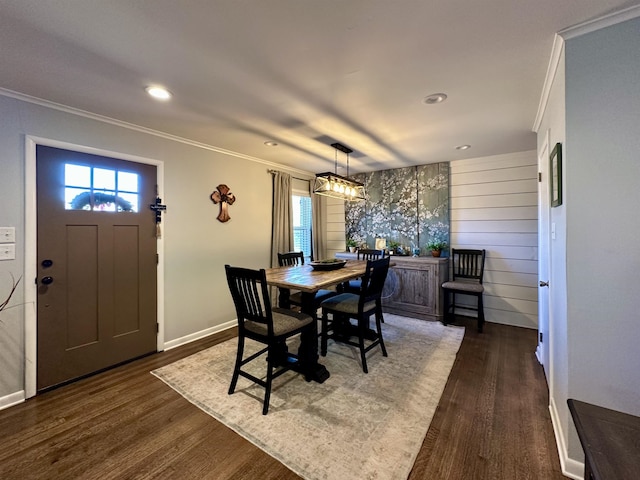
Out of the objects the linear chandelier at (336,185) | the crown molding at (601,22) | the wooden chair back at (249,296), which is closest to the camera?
the crown molding at (601,22)

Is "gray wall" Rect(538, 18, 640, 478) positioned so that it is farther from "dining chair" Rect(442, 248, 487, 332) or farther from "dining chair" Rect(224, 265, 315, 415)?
"dining chair" Rect(442, 248, 487, 332)

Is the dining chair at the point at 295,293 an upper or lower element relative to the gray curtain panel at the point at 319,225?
lower

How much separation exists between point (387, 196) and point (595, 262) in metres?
3.60

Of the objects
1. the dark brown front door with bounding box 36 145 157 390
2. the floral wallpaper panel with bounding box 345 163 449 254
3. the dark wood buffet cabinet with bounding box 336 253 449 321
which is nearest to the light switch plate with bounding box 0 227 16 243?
the dark brown front door with bounding box 36 145 157 390

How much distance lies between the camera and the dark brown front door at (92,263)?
2.36 m

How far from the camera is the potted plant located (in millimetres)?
4242

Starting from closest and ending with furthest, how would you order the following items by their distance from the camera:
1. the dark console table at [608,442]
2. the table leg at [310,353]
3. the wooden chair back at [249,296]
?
the dark console table at [608,442] < the wooden chair back at [249,296] < the table leg at [310,353]

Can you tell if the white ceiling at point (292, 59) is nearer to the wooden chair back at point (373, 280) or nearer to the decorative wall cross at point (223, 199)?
the decorative wall cross at point (223, 199)

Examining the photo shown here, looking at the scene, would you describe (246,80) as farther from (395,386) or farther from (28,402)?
(28,402)

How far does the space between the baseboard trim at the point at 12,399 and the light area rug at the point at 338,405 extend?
0.92 metres

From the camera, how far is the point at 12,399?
2.16 m

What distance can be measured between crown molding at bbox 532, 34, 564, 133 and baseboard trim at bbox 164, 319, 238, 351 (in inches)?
163

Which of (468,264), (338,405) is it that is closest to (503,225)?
(468,264)

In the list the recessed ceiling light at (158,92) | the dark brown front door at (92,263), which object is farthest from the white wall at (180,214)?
the recessed ceiling light at (158,92)
